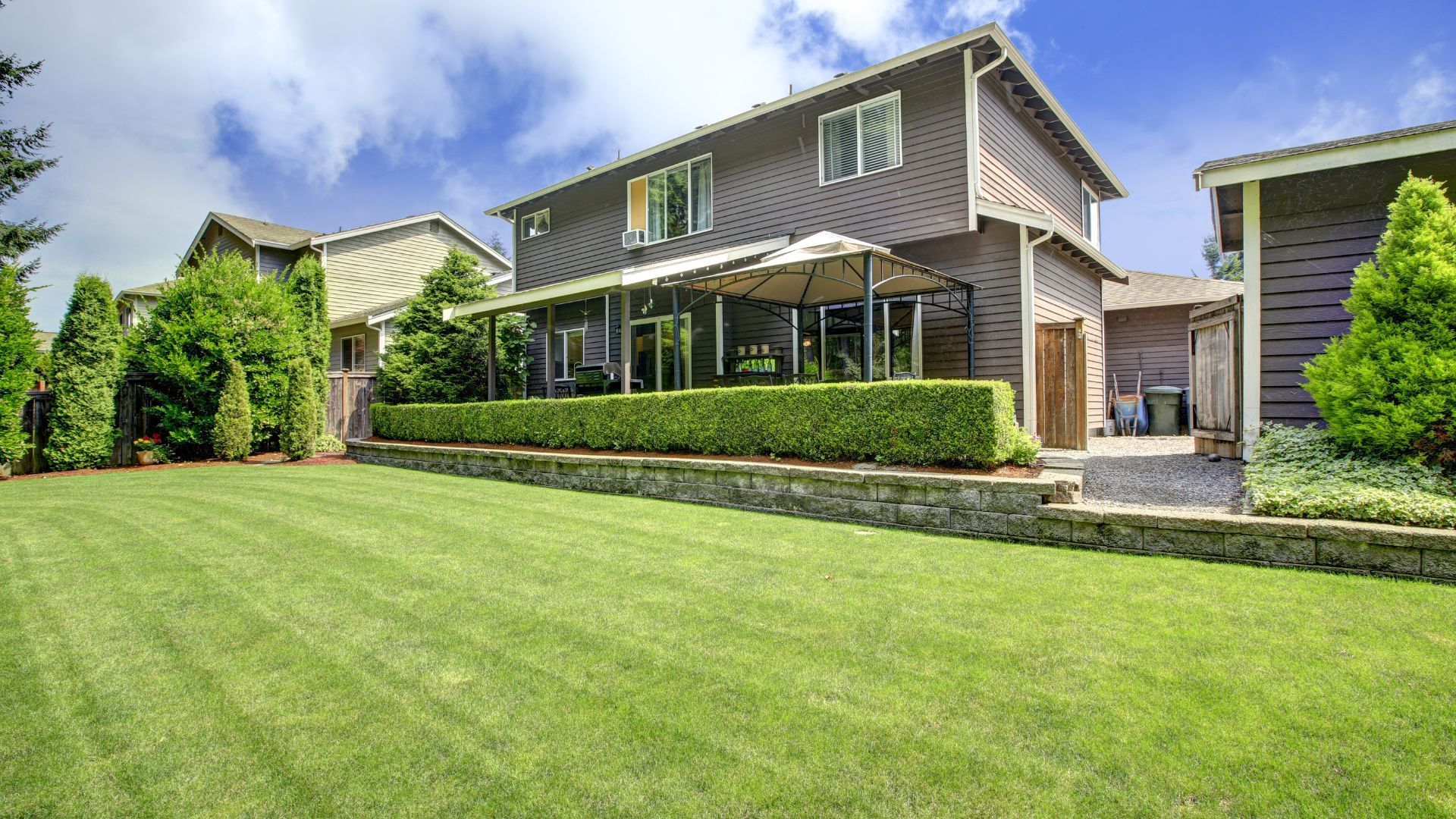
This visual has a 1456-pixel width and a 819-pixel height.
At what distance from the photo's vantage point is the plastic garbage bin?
1345 centimetres

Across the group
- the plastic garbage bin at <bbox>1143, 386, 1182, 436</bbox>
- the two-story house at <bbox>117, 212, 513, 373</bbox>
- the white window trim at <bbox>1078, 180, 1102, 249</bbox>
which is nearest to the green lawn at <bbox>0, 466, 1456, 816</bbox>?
the plastic garbage bin at <bbox>1143, 386, 1182, 436</bbox>

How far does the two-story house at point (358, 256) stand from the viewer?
20312mm

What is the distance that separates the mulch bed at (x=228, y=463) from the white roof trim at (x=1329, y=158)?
14.0 meters

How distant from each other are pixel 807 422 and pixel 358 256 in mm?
20229

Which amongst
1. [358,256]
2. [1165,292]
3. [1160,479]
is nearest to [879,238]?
[1160,479]

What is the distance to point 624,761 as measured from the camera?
198 cm

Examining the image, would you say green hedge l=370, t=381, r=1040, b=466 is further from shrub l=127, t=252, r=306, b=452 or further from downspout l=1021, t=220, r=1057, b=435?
shrub l=127, t=252, r=306, b=452

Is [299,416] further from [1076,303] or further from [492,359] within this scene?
[1076,303]

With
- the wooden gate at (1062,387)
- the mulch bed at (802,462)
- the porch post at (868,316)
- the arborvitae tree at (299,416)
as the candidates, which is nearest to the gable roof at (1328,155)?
the wooden gate at (1062,387)

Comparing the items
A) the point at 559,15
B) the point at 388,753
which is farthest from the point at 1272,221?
the point at 559,15

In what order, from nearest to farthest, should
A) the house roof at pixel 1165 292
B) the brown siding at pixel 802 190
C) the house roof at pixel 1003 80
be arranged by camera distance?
the house roof at pixel 1003 80, the brown siding at pixel 802 190, the house roof at pixel 1165 292

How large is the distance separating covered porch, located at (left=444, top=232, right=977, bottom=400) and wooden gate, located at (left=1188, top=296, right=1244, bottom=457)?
300cm

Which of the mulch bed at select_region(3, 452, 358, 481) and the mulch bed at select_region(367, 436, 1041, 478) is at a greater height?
the mulch bed at select_region(367, 436, 1041, 478)

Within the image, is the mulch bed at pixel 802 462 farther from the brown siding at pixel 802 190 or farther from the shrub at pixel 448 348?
the brown siding at pixel 802 190
